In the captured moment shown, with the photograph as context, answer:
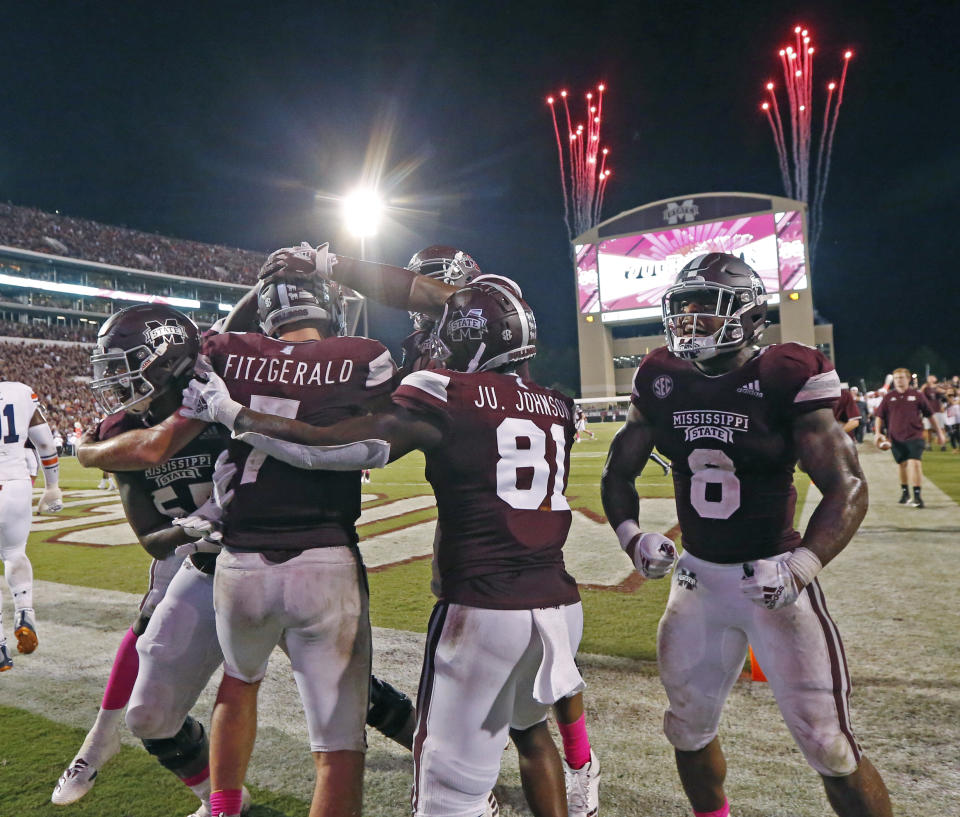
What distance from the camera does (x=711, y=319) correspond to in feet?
8.77

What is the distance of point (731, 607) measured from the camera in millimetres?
2527

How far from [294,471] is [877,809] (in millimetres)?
2285

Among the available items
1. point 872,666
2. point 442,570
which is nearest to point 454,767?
point 442,570

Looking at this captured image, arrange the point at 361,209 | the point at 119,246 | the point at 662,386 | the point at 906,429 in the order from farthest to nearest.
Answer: the point at 119,246 < the point at 361,209 < the point at 906,429 < the point at 662,386

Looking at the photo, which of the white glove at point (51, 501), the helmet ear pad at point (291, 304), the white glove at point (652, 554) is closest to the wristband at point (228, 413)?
the helmet ear pad at point (291, 304)

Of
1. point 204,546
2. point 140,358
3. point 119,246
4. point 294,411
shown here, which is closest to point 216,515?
point 204,546

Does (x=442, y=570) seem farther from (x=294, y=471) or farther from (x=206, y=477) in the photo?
(x=206, y=477)

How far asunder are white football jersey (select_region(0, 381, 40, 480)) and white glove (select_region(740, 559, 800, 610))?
19.1ft

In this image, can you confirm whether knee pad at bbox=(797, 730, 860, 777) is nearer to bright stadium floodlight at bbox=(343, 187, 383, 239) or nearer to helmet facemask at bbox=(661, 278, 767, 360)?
helmet facemask at bbox=(661, 278, 767, 360)

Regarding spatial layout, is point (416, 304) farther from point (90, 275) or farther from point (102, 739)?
point (90, 275)

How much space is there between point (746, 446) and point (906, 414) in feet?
32.7

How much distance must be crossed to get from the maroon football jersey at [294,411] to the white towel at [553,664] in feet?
2.72

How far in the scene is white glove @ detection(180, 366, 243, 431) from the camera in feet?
7.93

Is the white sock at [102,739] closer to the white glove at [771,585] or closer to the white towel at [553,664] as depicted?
the white towel at [553,664]
